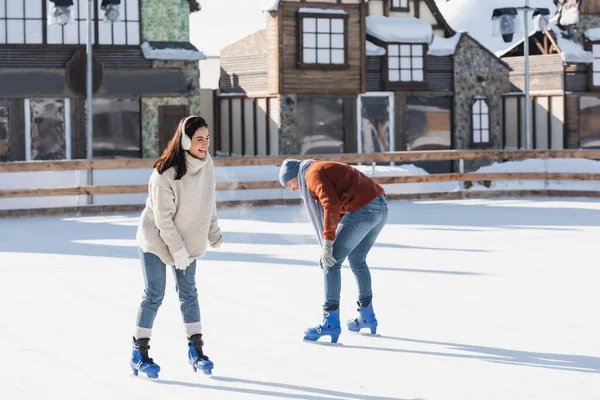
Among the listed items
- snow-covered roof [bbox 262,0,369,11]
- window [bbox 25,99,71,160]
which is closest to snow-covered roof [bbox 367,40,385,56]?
snow-covered roof [bbox 262,0,369,11]

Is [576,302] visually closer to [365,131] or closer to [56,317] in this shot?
[56,317]

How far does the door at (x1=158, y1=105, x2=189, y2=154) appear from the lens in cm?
3020

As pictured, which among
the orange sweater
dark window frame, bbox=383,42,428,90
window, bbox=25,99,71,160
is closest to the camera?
the orange sweater

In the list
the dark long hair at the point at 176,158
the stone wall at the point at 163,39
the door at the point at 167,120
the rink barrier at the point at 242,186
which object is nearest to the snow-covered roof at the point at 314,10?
the stone wall at the point at 163,39

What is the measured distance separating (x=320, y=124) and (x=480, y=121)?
6.01 meters

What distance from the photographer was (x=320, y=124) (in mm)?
32406

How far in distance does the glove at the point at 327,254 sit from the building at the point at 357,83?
78.6 ft

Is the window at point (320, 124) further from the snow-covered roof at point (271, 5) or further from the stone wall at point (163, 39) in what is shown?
the stone wall at point (163, 39)

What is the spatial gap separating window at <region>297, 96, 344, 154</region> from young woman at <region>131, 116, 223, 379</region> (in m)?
25.2

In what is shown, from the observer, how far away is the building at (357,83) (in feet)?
104

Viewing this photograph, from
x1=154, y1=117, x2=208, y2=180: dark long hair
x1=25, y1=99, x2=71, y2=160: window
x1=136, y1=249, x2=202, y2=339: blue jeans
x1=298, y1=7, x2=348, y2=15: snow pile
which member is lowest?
x1=136, y1=249, x2=202, y2=339: blue jeans

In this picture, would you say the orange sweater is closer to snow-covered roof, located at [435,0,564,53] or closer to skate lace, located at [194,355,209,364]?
skate lace, located at [194,355,209,364]

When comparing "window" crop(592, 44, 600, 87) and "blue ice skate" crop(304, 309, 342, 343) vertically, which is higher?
"window" crop(592, 44, 600, 87)

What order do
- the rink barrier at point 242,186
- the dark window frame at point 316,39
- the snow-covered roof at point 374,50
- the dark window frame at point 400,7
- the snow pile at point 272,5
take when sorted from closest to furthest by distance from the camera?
the rink barrier at point 242,186
the snow pile at point 272,5
the dark window frame at point 316,39
the snow-covered roof at point 374,50
the dark window frame at point 400,7
